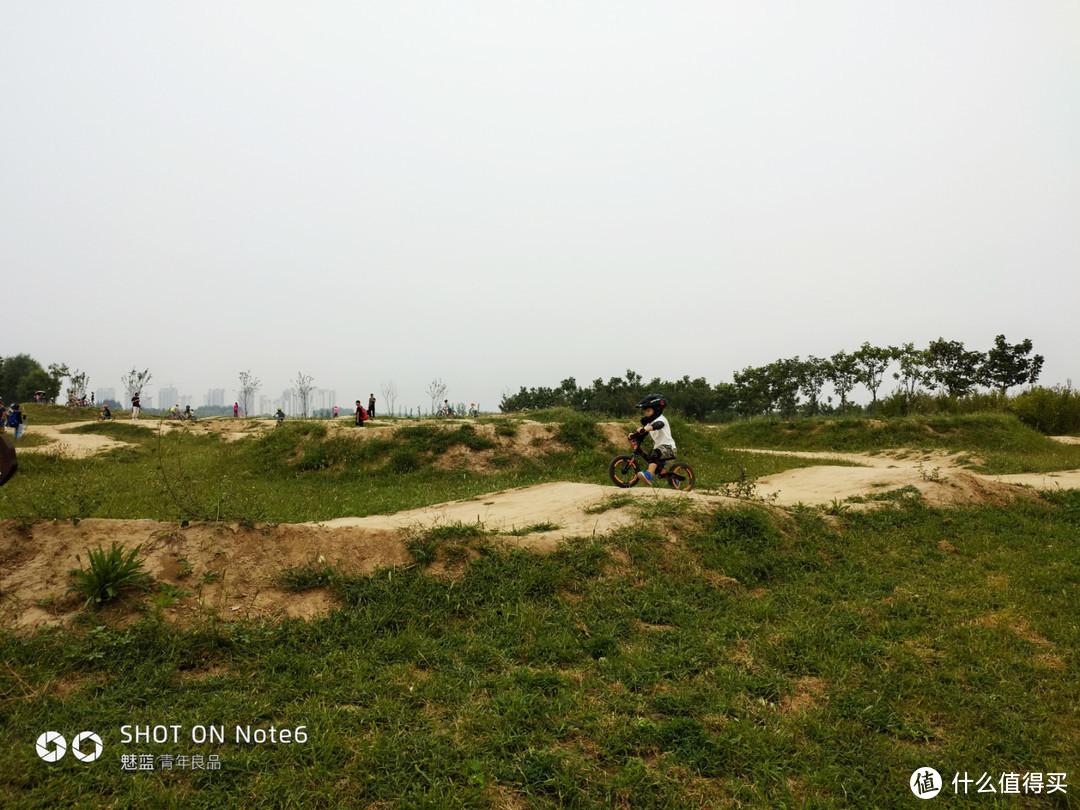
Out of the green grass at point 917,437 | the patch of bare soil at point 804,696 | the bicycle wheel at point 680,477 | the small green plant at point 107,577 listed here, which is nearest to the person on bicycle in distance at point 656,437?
the bicycle wheel at point 680,477

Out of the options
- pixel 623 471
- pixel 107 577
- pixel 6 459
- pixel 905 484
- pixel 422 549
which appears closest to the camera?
pixel 6 459

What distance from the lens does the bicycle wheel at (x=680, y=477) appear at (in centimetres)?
1073

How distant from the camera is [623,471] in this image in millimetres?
11242

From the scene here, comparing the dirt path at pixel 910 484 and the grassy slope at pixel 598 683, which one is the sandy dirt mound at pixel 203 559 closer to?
the grassy slope at pixel 598 683

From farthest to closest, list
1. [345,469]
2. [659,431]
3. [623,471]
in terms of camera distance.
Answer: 1. [345,469]
2. [623,471]
3. [659,431]

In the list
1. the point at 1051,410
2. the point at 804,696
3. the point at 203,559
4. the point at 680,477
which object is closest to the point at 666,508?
the point at 680,477

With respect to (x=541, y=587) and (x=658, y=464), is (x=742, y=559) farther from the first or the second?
(x=658, y=464)

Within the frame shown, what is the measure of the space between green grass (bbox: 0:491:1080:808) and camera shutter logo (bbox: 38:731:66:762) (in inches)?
2.9

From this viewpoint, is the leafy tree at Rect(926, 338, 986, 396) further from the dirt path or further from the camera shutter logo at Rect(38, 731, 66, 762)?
the camera shutter logo at Rect(38, 731, 66, 762)

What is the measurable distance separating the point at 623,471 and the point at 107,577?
→ 8.53 metres

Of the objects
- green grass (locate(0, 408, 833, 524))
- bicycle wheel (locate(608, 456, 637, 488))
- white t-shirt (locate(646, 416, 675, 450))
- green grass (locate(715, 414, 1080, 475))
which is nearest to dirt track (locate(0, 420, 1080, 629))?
white t-shirt (locate(646, 416, 675, 450))

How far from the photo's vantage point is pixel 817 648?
15.6ft

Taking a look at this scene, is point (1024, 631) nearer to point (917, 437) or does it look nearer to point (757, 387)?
point (917, 437)

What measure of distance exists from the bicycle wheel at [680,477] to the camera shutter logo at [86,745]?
29.7 feet
